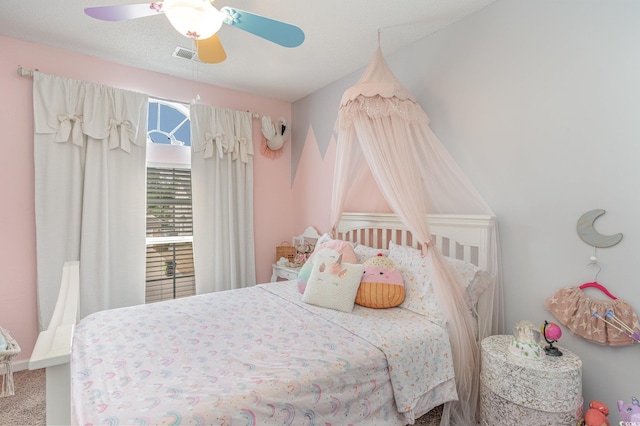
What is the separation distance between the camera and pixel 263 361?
1513 millimetres

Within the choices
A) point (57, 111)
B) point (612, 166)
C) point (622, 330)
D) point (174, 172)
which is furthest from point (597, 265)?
point (57, 111)

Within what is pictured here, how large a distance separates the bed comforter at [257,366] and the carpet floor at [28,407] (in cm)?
37

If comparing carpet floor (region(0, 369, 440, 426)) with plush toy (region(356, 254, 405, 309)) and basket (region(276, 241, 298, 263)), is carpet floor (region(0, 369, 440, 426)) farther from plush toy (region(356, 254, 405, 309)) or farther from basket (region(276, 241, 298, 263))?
basket (region(276, 241, 298, 263))

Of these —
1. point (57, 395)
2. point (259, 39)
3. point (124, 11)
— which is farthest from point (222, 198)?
point (57, 395)

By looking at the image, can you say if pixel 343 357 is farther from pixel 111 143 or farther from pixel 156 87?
pixel 156 87

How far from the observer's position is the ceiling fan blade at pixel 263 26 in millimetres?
1623

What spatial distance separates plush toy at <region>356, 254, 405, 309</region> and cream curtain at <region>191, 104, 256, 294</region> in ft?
6.15

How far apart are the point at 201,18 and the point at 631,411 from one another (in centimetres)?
276

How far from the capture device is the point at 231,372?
1414 millimetres

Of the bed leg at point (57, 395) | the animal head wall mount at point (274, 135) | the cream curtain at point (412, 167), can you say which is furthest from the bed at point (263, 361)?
the animal head wall mount at point (274, 135)

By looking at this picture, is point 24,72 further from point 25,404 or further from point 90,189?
point 25,404

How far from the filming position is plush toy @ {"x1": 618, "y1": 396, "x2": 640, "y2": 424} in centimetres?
146

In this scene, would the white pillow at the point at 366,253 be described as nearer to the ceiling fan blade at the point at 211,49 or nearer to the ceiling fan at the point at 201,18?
the ceiling fan at the point at 201,18

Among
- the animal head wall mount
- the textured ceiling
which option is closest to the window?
the textured ceiling
